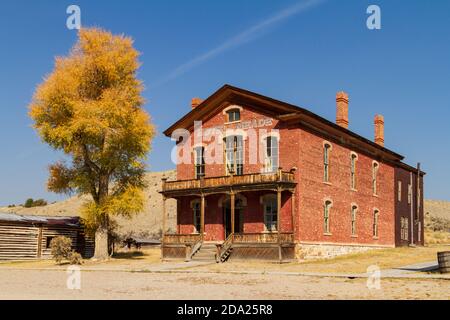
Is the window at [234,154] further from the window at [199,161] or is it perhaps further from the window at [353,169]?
the window at [353,169]

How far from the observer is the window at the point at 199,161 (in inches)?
1425

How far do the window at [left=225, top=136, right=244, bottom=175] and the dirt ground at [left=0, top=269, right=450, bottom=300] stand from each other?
13.1 meters

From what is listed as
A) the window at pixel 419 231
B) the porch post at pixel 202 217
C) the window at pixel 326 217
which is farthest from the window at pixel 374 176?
the porch post at pixel 202 217

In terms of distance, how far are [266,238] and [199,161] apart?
815cm

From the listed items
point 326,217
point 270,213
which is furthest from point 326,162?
point 270,213

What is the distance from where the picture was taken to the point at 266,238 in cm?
3047

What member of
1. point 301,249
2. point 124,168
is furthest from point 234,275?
point 124,168

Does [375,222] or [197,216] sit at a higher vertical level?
[197,216]

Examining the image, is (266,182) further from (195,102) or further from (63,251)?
(63,251)

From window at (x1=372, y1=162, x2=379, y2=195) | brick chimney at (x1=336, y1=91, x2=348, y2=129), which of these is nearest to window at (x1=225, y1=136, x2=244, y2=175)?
brick chimney at (x1=336, y1=91, x2=348, y2=129)

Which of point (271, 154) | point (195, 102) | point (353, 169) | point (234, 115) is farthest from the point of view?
point (195, 102)

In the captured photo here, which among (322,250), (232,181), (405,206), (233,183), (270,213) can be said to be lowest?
(322,250)

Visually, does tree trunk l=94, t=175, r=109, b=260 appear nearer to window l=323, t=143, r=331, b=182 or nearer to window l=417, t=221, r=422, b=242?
window l=323, t=143, r=331, b=182
